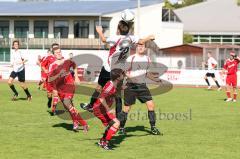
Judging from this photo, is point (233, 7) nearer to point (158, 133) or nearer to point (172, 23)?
point (172, 23)

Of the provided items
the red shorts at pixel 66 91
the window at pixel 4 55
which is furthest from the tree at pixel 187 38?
the red shorts at pixel 66 91

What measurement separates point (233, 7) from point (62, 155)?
86.6 m

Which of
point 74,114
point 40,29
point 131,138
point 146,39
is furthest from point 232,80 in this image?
point 40,29

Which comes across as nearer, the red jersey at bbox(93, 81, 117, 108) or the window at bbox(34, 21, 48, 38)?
the red jersey at bbox(93, 81, 117, 108)

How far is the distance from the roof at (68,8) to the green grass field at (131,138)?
124ft

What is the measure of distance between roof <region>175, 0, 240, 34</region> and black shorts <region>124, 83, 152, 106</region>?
6990 centimetres

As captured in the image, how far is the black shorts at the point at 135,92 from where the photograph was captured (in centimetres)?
1223

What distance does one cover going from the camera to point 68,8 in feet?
192

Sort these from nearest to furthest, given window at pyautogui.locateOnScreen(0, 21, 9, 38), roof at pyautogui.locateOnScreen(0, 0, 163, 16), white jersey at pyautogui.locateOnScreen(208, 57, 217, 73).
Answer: white jersey at pyautogui.locateOnScreen(208, 57, 217, 73)
roof at pyautogui.locateOnScreen(0, 0, 163, 16)
window at pyautogui.locateOnScreen(0, 21, 9, 38)

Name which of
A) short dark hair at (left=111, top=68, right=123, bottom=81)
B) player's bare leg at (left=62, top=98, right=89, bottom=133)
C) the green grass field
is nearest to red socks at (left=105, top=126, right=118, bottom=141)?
the green grass field

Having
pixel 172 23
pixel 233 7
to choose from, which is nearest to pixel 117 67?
pixel 172 23

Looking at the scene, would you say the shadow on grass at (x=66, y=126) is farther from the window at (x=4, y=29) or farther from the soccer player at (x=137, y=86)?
the window at (x=4, y=29)

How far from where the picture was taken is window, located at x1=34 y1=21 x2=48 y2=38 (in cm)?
5678

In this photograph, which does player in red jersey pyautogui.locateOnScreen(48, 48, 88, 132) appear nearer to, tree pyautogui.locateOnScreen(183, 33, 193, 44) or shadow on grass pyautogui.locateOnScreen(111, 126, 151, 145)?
shadow on grass pyautogui.locateOnScreen(111, 126, 151, 145)
